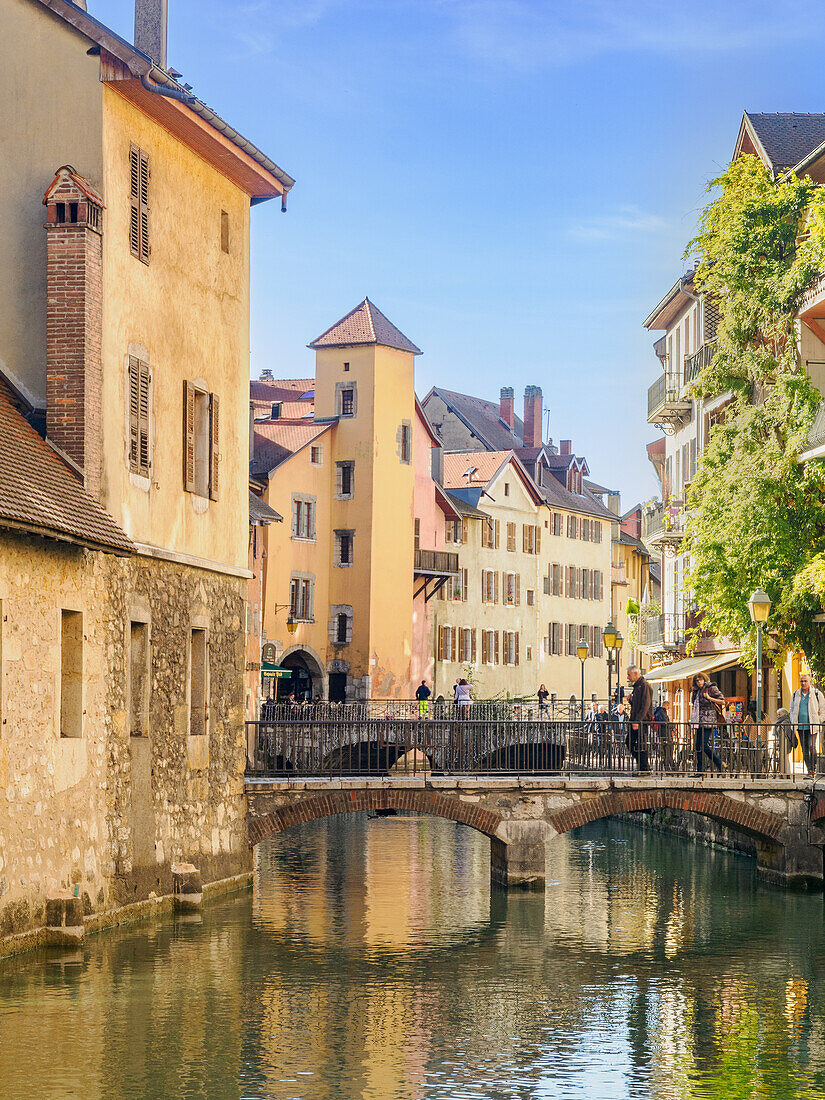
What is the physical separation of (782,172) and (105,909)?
76.2 ft

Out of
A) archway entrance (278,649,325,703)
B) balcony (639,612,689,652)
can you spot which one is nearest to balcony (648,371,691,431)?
balcony (639,612,689,652)

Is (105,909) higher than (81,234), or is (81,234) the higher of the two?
(81,234)

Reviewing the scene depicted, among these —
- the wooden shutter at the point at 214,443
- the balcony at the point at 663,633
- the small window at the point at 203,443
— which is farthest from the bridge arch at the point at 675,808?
the balcony at the point at 663,633

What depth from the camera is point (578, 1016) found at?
16609 mm

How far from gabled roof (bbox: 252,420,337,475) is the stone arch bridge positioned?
32.9 meters

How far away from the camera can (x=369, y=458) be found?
2431 inches

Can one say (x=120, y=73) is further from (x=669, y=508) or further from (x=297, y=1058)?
(x=669, y=508)

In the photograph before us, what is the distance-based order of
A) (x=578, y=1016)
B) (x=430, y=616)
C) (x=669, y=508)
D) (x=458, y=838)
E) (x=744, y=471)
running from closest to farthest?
(x=578, y=1016)
(x=744, y=471)
(x=458, y=838)
(x=669, y=508)
(x=430, y=616)

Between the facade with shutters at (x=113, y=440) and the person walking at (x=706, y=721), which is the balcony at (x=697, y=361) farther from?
the facade with shutters at (x=113, y=440)

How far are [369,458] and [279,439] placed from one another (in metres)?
3.24

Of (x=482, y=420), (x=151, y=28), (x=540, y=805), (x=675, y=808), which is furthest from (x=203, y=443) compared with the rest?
(x=482, y=420)

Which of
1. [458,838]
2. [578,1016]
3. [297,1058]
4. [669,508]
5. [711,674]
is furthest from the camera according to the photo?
[669,508]

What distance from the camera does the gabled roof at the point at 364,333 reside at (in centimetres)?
6162

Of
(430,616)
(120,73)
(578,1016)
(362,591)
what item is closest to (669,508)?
(362,591)
